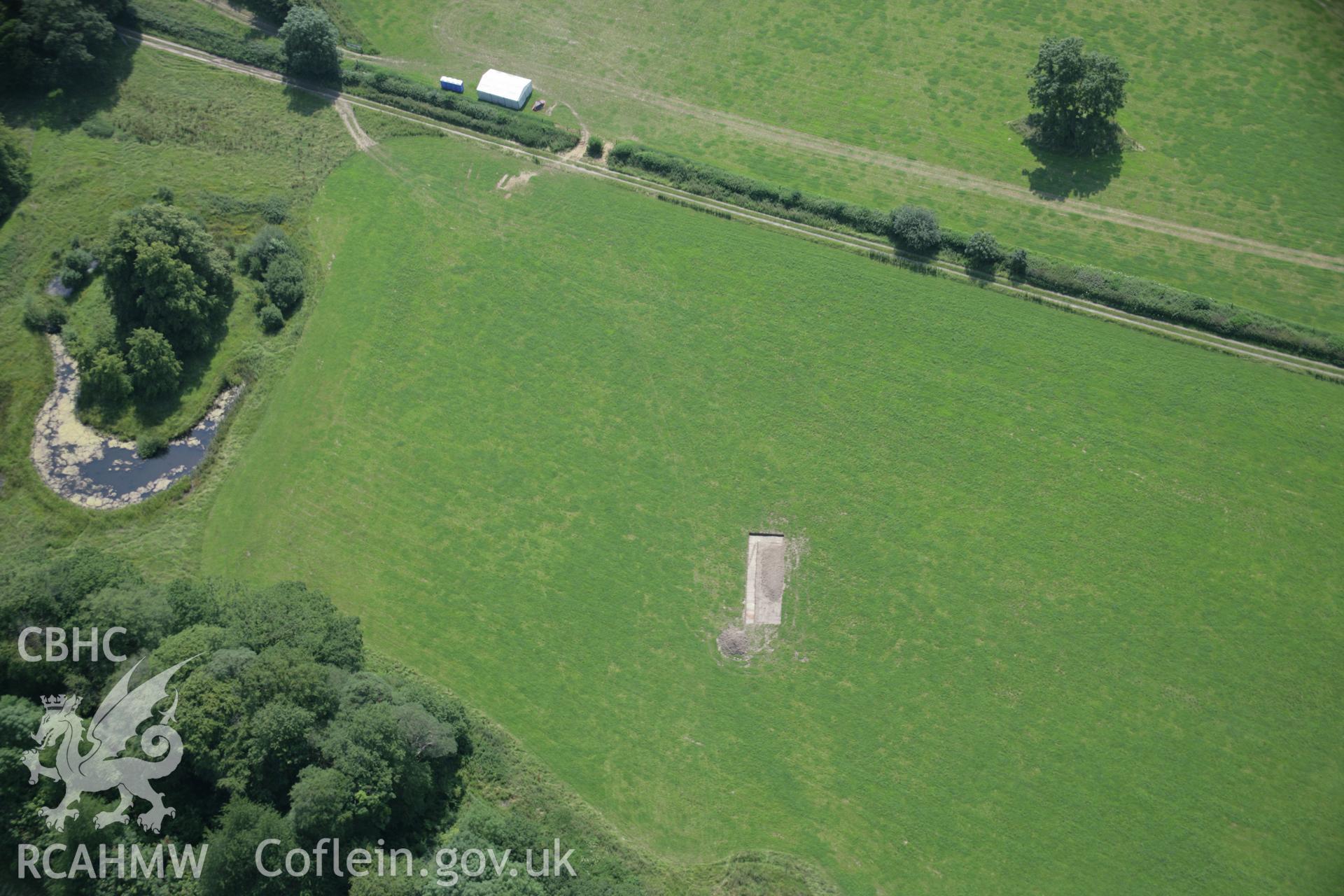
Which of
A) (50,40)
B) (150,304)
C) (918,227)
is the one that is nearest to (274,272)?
(150,304)

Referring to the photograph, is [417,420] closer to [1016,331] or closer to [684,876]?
[684,876]

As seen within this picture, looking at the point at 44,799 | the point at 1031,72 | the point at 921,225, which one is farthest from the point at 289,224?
the point at 1031,72

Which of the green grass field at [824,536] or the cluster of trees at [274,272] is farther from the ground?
the cluster of trees at [274,272]

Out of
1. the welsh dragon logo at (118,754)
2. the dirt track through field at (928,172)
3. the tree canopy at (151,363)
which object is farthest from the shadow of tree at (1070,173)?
the welsh dragon logo at (118,754)

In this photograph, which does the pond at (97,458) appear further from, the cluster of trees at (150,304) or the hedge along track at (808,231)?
the hedge along track at (808,231)

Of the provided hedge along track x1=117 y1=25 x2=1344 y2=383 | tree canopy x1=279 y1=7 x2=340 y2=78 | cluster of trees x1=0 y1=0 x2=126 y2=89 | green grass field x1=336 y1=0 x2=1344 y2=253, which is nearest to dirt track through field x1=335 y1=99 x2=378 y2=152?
hedge along track x1=117 y1=25 x2=1344 y2=383

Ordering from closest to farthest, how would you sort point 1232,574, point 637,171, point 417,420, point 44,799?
point 44,799
point 1232,574
point 417,420
point 637,171
